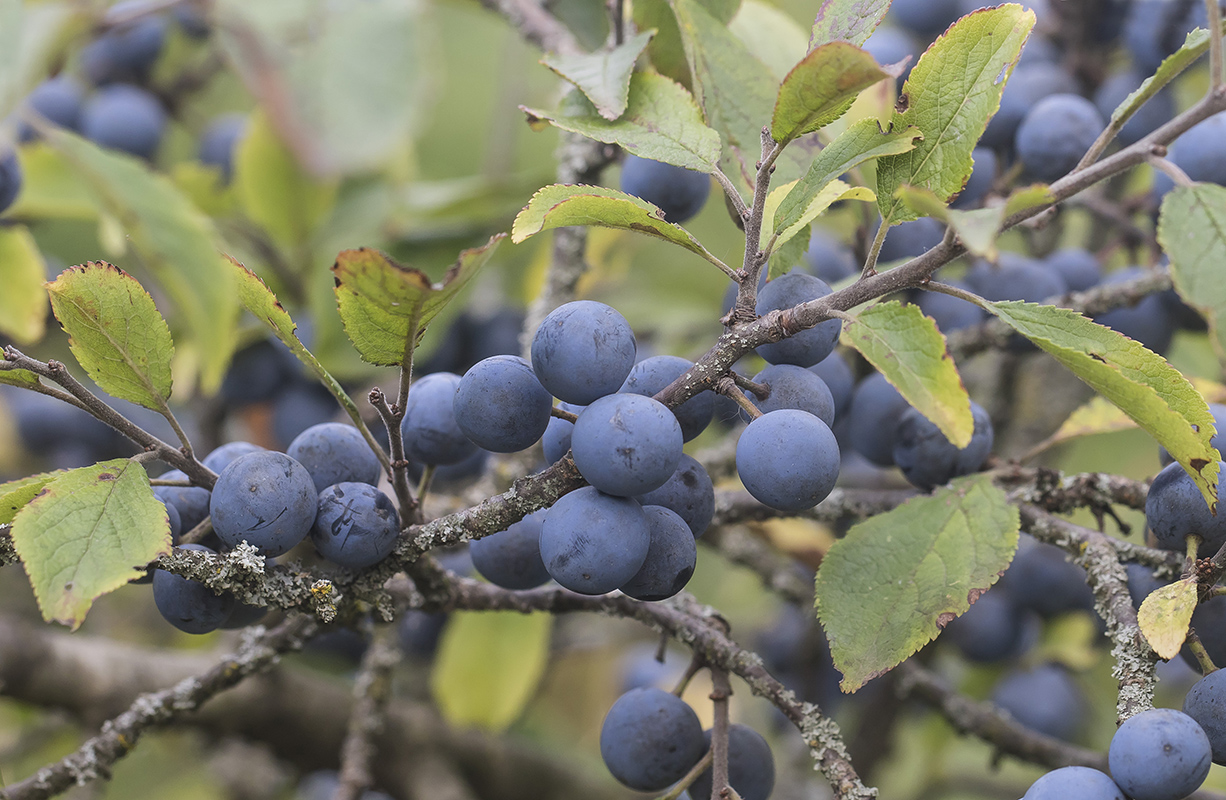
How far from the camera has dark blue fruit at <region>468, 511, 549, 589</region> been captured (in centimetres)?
63

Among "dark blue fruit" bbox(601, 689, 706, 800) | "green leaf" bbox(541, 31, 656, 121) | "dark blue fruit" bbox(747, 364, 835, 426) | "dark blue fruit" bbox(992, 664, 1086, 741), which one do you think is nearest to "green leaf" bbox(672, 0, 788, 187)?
"green leaf" bbox(541, 31, 656, 121)

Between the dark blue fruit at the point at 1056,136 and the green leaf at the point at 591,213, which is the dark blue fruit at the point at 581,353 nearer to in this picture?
the green leaf at the point at 591,213

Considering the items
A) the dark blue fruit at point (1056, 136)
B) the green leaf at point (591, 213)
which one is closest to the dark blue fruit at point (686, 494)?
the green leaf at point (591, 213)

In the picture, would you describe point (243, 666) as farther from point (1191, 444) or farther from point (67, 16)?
point (1191, 444)

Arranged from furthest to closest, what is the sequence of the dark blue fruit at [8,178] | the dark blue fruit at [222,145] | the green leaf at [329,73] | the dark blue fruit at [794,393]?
the dark blue fruit at [222,145]
the dark blue fruit at [8,178]
the green leaf at [329,73]
the dark blue fruit at [794,393]

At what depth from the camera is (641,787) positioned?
26.7 inches

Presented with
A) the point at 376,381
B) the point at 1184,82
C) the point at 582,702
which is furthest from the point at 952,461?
the point at 582,702

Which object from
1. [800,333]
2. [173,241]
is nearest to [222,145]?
[173,241]

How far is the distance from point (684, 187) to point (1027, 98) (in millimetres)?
428

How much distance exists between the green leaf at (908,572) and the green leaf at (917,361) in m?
0.16

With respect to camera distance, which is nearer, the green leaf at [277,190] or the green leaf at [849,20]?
the green leaf at [849,20]

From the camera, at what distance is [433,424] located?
0.64 m

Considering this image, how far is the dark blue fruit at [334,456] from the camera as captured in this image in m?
0.61

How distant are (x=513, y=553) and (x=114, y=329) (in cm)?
26
